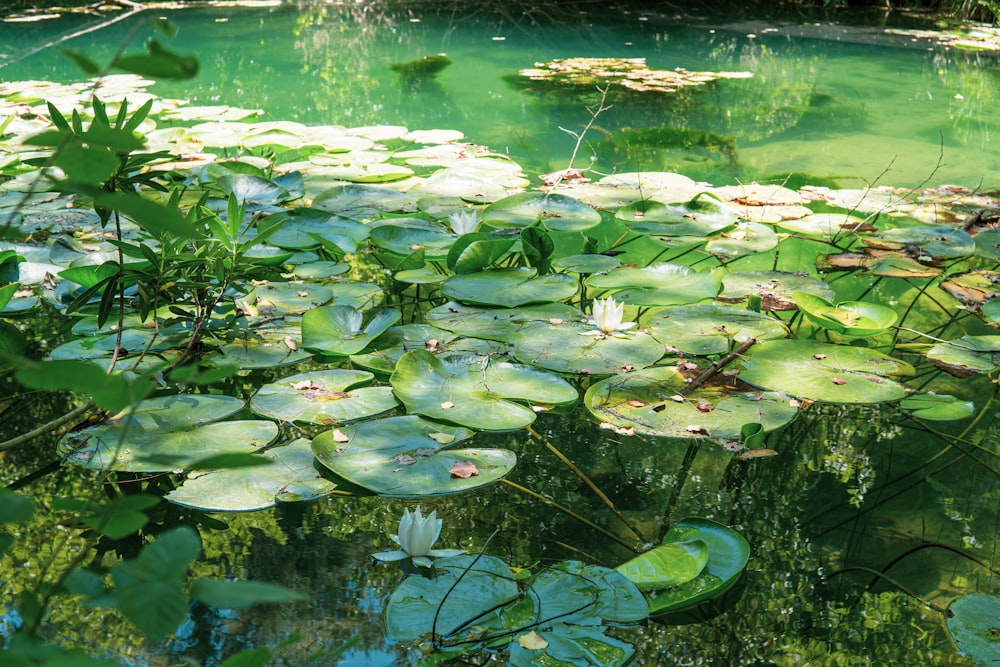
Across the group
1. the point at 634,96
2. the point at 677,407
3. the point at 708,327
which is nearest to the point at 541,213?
the point at 708,327

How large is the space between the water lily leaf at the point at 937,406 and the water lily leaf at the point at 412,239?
115cm

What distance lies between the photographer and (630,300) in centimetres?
193

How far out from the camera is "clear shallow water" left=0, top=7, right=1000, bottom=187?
11.2 feet

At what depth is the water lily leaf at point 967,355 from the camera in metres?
1.66

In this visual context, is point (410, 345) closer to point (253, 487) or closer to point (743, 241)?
point (253, 487)

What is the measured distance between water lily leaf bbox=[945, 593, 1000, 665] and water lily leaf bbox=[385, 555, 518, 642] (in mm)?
532

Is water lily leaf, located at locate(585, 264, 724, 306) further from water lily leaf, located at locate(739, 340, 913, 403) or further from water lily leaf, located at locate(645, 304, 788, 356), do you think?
water lily leaf, located at locate(739, 340, 913, 403)

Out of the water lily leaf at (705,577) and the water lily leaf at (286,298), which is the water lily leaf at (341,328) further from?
the water lily leaf at (705,577)

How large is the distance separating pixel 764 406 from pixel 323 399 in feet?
2.61

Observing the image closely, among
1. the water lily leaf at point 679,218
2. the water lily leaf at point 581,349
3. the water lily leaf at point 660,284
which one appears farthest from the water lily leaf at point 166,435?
the water lily leaf at point 679,218

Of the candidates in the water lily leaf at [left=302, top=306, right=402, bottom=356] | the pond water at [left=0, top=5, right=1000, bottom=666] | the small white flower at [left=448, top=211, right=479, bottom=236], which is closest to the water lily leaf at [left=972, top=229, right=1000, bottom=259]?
the pond water at [left=0, top=5, right=1000, bottom=666]

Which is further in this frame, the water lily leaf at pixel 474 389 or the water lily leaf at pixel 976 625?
the water lily leaf at pixel 474 389

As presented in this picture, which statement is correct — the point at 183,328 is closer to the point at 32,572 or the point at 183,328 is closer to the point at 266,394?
the point at 266,394

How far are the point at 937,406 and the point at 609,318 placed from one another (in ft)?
2.09
